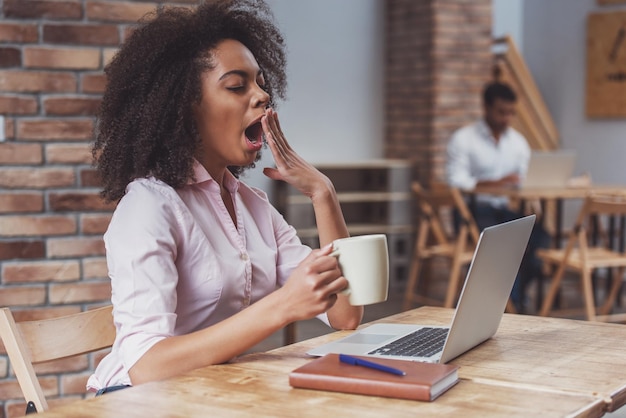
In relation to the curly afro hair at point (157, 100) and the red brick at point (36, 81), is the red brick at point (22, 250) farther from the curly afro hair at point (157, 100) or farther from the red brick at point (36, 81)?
the curly afro hair at point (157, 100)

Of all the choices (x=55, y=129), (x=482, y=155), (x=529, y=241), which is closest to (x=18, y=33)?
(x=55, y=129)

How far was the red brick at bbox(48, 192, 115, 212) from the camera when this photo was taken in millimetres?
2789

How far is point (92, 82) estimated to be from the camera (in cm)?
281

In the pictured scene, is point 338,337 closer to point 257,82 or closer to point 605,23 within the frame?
point 257,82

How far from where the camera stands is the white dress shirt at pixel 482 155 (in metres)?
6.12

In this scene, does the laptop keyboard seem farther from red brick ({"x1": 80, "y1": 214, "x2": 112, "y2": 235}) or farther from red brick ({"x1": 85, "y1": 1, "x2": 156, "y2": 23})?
red brick ({"x1": 85, "y1": 1, "x2": 156, "y2": 23})

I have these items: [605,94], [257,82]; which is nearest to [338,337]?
[257,82]

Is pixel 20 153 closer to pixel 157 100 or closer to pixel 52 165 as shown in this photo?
pixel 52 165

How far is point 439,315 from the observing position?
1.97m

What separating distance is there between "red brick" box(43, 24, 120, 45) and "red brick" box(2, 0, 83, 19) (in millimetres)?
32

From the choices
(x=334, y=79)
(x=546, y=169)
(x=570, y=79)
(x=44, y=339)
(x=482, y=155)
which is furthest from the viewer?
(x=570, y=79)

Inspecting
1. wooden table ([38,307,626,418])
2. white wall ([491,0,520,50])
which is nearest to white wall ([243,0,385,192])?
white wall ([491,0,520,50])

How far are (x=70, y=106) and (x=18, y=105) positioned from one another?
144mm

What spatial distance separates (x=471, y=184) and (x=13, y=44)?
3.79 m
